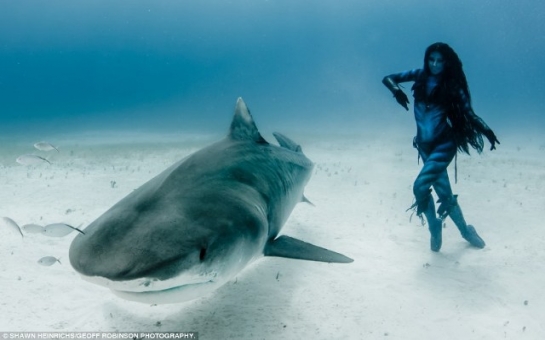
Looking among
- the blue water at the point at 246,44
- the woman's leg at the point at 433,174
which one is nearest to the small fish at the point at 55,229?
the woman's leg at the point at 433,174

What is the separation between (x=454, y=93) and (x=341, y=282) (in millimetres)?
2985

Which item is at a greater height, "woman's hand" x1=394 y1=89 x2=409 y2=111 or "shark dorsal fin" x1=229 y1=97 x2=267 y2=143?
"woman's hand" x1=394 y1=89 x2=409 y2=111

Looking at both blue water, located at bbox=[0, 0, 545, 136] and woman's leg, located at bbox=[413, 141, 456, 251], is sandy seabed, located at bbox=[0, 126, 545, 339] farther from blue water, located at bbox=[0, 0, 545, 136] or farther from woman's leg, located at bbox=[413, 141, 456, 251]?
blue water, located at bbox=[0, 0, 545, 136]

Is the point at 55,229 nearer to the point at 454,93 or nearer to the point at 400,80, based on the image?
the point at 400,80

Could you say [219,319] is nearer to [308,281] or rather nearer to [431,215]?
[308,281]

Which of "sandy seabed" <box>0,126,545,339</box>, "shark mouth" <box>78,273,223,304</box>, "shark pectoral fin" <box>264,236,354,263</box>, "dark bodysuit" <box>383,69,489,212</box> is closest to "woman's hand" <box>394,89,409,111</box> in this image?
"dark bodysuit" <box>383,69,489,212</box>

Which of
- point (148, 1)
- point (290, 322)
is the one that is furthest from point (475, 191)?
point (148, 1)

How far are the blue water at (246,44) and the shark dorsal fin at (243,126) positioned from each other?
136529 millimetres

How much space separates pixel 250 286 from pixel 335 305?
0.98 m

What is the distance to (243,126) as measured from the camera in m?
4.21

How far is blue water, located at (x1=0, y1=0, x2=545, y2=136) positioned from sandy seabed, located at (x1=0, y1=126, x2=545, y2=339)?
134 meters

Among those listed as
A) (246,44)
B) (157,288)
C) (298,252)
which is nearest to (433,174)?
(298,252)

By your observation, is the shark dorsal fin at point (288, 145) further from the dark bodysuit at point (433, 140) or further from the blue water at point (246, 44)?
the blue water at point (246, 44)

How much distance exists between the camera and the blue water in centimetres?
15512
